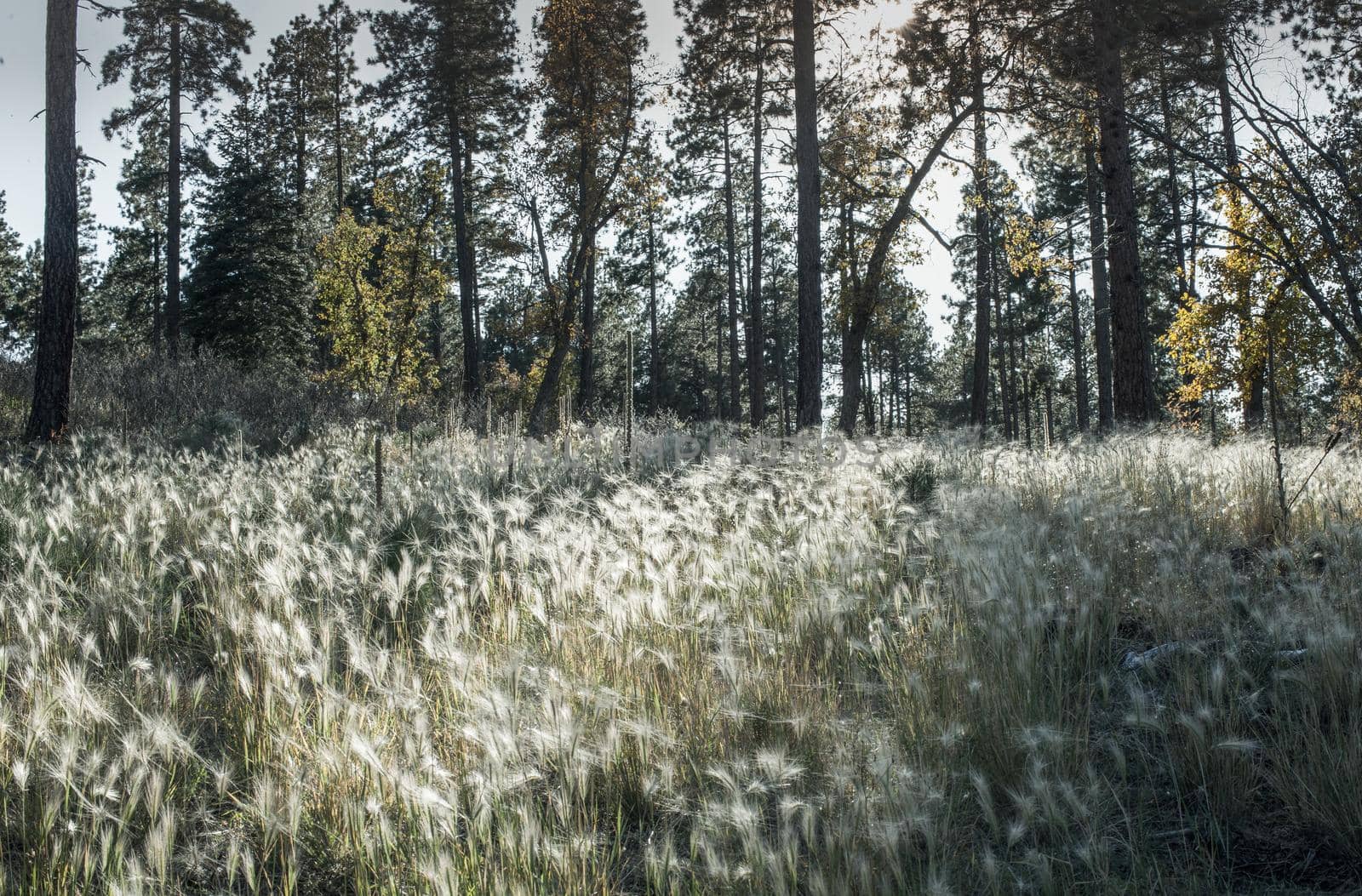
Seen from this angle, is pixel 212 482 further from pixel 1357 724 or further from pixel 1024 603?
pixel 1357 724

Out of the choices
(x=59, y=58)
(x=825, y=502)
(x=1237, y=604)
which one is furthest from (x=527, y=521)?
(x=59, y=58)

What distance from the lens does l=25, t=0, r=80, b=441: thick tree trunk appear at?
10375 millimetres

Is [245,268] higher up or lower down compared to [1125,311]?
higher up

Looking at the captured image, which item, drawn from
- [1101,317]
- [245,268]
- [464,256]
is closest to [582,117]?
[464,256]

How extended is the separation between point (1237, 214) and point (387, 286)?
20012 mm

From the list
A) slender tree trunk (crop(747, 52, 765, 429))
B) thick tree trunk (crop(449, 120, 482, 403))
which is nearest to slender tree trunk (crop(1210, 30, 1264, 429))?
slender tree trunk (crop(747, 52, 765, 429))

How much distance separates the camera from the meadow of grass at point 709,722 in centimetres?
194

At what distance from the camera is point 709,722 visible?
260 cm

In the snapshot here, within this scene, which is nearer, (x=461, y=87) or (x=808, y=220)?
(x=808, y=220)

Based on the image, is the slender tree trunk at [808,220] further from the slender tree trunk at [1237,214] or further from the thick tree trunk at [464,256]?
the thick tree trunk at [464,256]

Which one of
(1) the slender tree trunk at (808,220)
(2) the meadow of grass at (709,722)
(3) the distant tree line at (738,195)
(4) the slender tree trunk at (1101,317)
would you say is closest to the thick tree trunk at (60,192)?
(3) the distant tree line at (738,195)

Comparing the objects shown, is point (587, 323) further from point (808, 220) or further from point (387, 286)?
point (808, 220)

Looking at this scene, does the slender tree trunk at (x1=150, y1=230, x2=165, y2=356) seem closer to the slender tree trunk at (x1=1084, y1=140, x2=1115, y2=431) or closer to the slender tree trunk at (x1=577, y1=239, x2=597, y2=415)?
the slender tree trunk at (x1=577, y1=239, x2=597, y2=415)

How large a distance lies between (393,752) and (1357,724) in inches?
113
